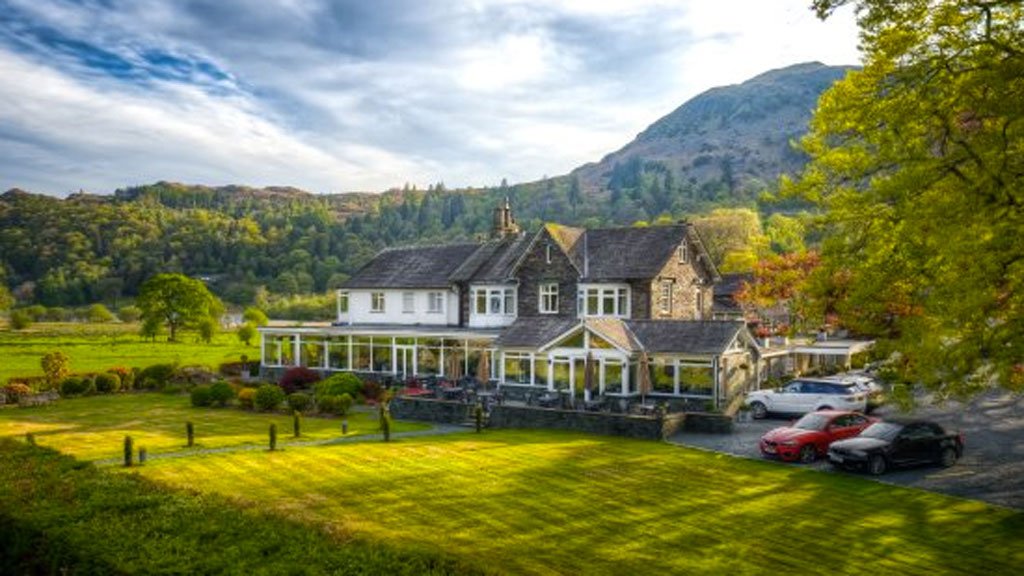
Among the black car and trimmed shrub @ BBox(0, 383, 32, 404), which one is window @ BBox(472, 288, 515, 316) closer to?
the black car

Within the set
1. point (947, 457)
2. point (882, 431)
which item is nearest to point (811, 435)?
point (882, 431)

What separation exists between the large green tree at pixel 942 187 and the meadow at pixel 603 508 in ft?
11.9

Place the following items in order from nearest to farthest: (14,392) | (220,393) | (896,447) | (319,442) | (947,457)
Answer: (896,447) → (947,457) → (319,442) → (220,393) → (14,392)

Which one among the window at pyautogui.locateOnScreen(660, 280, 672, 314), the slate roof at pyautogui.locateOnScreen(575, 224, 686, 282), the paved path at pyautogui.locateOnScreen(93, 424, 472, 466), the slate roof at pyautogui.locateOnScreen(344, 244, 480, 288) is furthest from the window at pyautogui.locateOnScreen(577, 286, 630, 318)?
the paved path at pyautogui.locateOnScreen(93, 424, 472, 466)

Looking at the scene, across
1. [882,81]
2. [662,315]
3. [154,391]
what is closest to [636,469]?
[882,81]

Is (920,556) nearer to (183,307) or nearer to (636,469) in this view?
(636,469)

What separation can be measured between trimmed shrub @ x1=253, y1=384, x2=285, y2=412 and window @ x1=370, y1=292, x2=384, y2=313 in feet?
45.8

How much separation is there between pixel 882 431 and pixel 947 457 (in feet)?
7.57

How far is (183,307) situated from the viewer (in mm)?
78500

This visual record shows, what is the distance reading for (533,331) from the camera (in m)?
37.1

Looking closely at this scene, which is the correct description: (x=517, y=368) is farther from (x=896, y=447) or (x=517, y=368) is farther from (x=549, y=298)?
(x=896, y=447)

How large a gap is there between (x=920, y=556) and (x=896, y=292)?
5.70 meters

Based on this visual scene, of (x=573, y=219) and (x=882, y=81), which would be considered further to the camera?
(x=573, y=219)

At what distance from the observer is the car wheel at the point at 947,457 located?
73.4 ft
